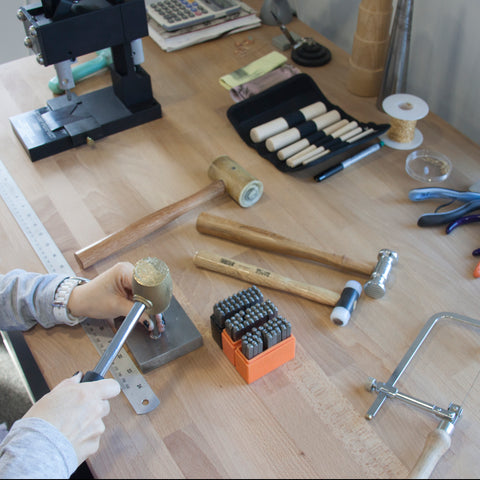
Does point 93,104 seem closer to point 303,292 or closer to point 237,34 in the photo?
point 237,34

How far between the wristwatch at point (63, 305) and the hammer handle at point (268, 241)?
32 cm

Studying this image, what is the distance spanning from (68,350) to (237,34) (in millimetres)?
→ 1253

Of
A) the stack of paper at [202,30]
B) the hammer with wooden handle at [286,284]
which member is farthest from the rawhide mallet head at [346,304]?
the stack of paper at [202,30]

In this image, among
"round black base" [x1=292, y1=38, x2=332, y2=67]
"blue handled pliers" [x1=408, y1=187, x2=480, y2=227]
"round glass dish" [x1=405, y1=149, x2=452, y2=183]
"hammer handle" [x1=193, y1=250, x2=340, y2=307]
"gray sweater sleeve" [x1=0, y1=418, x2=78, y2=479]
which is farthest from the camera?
"round black base" [x1=292, y1=38, x2=332, y2=67]

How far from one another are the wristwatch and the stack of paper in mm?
1008

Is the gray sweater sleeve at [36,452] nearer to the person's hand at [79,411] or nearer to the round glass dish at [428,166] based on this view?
the person's hand at [79,411]

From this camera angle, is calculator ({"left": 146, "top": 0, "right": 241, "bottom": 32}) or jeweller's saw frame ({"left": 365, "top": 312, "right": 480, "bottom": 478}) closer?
jeweller's saw frame ({"left": 365, "top": 312, "right": 480, "bottom": 478})

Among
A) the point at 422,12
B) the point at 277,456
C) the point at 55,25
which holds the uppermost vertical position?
the point at 55,25

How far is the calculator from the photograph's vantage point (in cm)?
184

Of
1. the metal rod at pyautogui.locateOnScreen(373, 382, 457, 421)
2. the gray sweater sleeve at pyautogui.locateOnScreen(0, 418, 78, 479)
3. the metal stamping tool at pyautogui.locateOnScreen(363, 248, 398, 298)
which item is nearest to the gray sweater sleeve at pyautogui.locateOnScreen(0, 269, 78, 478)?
the gray sweater sleeve at pyautogui.locateOnScreen(0, 418, 78, 479)

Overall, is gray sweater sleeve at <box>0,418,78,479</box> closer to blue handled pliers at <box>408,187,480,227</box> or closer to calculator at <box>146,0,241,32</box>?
blue handled pliers at <box>408,187,480,227</box>

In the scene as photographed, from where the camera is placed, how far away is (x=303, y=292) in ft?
3.68

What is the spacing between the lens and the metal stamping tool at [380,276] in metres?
1.12

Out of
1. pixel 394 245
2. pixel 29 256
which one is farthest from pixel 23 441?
pixel 394 245
